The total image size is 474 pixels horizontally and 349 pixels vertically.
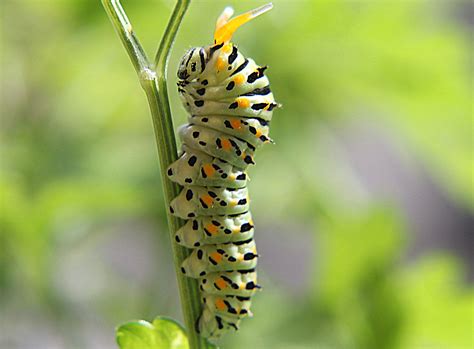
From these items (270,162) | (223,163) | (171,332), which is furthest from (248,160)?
(270,162)

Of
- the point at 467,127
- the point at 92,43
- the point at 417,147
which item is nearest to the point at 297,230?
the point at 417,147

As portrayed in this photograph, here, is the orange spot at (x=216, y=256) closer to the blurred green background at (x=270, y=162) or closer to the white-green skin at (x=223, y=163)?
the white-green skin at (x=223, y=163)

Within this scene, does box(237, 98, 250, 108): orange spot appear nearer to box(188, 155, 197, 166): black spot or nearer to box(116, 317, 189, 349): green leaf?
box(188, 155, 197, 166): black spot

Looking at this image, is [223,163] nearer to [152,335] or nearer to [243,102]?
[243,102]

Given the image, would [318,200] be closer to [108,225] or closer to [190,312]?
[108,225]

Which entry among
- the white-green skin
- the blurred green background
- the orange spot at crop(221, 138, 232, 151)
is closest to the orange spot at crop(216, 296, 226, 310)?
the white-green skin

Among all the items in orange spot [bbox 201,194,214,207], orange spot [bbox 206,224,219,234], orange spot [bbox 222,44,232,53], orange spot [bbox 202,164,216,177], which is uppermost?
orange spot [bbox 222,44,232,53]
